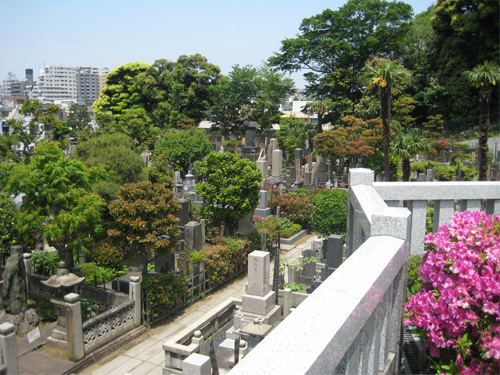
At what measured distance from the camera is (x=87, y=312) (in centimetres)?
1231

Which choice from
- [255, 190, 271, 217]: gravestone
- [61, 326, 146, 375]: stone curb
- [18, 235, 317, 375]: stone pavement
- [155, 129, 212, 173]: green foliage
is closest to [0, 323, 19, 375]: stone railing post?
[18, 235, 317, 375]: stone pavement

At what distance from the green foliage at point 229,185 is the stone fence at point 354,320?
13.7 m

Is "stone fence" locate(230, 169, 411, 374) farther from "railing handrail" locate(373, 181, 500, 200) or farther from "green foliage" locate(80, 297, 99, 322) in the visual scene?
"green foliage" locate(80, 297, 99, 322)

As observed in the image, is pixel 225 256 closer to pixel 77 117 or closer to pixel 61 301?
pixel 61 301

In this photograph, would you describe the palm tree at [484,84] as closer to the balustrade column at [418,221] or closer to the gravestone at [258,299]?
the gravestone at [258,299]

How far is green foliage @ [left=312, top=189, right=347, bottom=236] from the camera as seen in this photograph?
18719mm

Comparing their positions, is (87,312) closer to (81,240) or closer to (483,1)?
(81,240)

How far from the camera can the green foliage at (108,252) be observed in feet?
45.5

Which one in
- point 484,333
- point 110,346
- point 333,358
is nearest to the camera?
point 333,358

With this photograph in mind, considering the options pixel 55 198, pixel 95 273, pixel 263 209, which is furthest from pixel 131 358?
pixel 263 209

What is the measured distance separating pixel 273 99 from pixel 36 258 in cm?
3800

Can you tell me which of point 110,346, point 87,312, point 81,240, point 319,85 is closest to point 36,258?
point 81,240

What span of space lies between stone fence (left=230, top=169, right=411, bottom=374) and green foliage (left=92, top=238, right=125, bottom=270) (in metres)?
11.3

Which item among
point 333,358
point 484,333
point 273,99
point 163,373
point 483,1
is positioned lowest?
point 163,373
